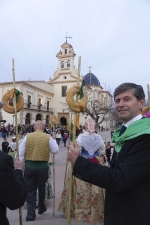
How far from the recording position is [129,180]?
4.97ft

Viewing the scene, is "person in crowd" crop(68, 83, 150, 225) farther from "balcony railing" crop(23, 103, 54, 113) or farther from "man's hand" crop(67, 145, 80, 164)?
"balcony railing" crop(23, 103, 54, 113)

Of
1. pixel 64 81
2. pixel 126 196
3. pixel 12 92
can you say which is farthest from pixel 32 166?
pixel 64 81

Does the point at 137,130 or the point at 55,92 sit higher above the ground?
the point at 55,92

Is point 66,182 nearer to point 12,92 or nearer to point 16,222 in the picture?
point 16,222

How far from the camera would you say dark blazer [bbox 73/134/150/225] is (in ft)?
5.00

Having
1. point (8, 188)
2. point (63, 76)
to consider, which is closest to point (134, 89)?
point (8, 188)

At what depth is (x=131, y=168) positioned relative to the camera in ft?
4.98

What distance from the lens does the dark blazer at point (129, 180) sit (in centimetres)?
153

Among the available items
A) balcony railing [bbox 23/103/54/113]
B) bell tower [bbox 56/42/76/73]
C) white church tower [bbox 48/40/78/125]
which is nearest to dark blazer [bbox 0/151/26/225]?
balcony railing [bbox 23/103/54/113]

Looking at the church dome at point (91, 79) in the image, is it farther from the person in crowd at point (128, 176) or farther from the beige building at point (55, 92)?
the person in crowd at point (128, 176)

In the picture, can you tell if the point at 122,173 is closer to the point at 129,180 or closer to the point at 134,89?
the point at 129,180

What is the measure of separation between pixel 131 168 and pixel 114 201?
38cm

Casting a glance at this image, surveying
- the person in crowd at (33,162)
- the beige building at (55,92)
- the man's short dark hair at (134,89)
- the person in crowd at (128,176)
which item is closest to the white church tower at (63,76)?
the beige building at (55,92)

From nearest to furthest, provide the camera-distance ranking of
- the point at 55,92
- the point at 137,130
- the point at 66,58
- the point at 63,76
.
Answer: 1. the point at 137,130
2. the point at 66,58
3. the point at 63,76
4. the point at 55,92
